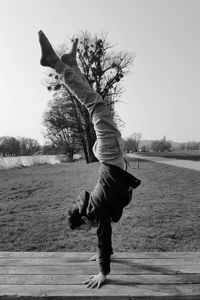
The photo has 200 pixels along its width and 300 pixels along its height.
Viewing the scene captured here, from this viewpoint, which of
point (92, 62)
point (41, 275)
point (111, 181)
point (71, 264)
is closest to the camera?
point (111, 181)

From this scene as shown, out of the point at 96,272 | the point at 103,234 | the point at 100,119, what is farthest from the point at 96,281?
the point at 100,119

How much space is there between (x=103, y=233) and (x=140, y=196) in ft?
22.8

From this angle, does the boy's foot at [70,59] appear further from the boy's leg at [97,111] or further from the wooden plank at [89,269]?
the wooden plank at [89,269]

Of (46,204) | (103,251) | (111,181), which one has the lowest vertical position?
(46,204)

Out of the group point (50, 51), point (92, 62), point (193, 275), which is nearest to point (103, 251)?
point (193, 275)

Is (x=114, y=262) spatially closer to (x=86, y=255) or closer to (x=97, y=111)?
(x=86, y=255)

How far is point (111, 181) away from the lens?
9.36 ft

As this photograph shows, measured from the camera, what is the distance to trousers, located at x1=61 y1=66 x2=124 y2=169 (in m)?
2.82

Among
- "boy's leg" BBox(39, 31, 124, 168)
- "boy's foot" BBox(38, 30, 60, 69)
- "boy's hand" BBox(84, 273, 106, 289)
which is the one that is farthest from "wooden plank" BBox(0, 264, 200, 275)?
"boy's foot" BBox(38, 30, 60, 69)

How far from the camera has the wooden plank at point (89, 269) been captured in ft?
10.6

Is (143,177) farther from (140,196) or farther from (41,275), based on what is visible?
(41,275)

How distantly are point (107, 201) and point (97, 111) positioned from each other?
0.83 metres

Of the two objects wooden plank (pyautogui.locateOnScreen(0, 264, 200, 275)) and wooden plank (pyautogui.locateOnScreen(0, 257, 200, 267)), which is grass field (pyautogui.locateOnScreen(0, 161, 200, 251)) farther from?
wooden plank (pyautogui.locateOnScreen(0, 264, 200, 275))

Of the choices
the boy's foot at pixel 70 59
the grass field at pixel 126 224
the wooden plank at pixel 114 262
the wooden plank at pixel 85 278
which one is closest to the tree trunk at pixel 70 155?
the grass field at pixel 126 224
